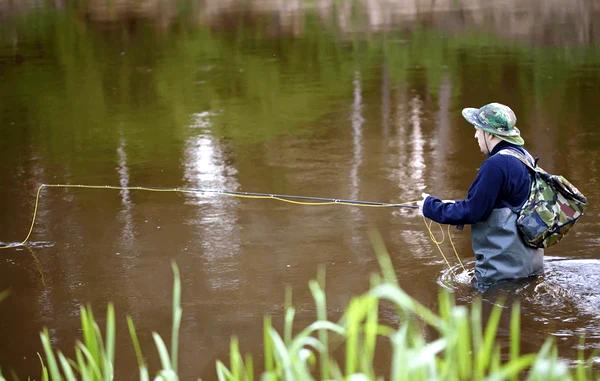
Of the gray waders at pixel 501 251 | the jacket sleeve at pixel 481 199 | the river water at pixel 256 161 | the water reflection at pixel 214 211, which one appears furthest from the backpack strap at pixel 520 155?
the water reflection at pixel 214 211

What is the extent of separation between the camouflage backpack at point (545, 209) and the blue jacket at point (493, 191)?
54mm

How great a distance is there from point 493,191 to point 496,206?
0.16 metres

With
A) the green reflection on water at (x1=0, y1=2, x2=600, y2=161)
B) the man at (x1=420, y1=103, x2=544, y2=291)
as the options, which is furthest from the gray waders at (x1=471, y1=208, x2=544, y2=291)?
the green reflection on water at (x1=0, y1=2, x2=600, y2=161)

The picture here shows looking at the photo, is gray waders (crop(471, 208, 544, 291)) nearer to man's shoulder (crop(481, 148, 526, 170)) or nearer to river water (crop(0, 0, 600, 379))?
river water (crop(0, 0, 600, 379))

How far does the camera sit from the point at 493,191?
5.73 meters

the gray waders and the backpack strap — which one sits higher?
the backpack strap

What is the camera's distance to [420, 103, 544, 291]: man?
18.9ft

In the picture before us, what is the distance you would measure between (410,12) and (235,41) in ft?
19.6

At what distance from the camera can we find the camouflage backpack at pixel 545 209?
5797mm

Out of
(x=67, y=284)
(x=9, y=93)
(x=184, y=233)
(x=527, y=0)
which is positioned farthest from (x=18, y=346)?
(x=527, y=0)

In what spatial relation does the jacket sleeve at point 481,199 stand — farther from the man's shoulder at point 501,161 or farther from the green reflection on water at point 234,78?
the green reflection on water at point 234,78

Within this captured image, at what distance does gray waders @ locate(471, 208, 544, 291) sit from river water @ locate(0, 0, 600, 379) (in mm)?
153

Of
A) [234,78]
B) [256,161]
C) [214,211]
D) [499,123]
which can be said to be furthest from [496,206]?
[234,78]

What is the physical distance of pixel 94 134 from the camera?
11773 mm
